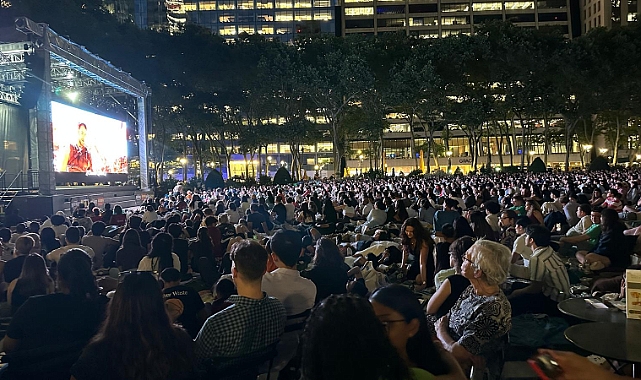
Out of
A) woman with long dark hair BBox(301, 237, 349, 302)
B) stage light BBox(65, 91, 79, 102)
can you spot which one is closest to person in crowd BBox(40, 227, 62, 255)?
woman with long dark hair BBox(301, 237, 349, 302)

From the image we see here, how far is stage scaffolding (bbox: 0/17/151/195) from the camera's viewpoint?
16.2 m

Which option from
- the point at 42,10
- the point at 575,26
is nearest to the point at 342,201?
the point at 42,10

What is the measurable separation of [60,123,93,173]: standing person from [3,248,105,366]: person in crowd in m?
19.1

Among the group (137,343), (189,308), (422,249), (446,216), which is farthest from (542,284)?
(446,216)

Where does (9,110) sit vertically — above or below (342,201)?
above

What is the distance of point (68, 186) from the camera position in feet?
71.4

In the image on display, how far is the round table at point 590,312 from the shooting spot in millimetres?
3699

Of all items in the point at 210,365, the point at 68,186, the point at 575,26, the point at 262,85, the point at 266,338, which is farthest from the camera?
the point at 575,26

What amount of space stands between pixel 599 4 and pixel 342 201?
83.3m

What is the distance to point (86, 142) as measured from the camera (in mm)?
22734

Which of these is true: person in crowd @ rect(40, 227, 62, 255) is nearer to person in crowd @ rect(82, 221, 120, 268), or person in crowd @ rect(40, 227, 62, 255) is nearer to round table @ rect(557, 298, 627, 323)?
person in crowd @ rect(82, 221, 120, 268)

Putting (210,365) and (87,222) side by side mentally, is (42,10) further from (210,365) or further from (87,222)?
(210,365)

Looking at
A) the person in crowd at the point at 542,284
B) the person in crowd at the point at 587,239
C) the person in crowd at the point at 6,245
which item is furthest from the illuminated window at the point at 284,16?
the person in crowd at the point at 542,284

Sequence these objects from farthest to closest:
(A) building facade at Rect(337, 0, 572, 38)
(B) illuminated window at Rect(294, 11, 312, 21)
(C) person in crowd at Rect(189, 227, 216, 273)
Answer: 1. (B) illuminated window at Rect(294, 11, 312, 21)
2. (A) building facade at Rect(337, 0, 572, 38)
3. (C) person in crowd at Rect(189, 227, 216, 273)
